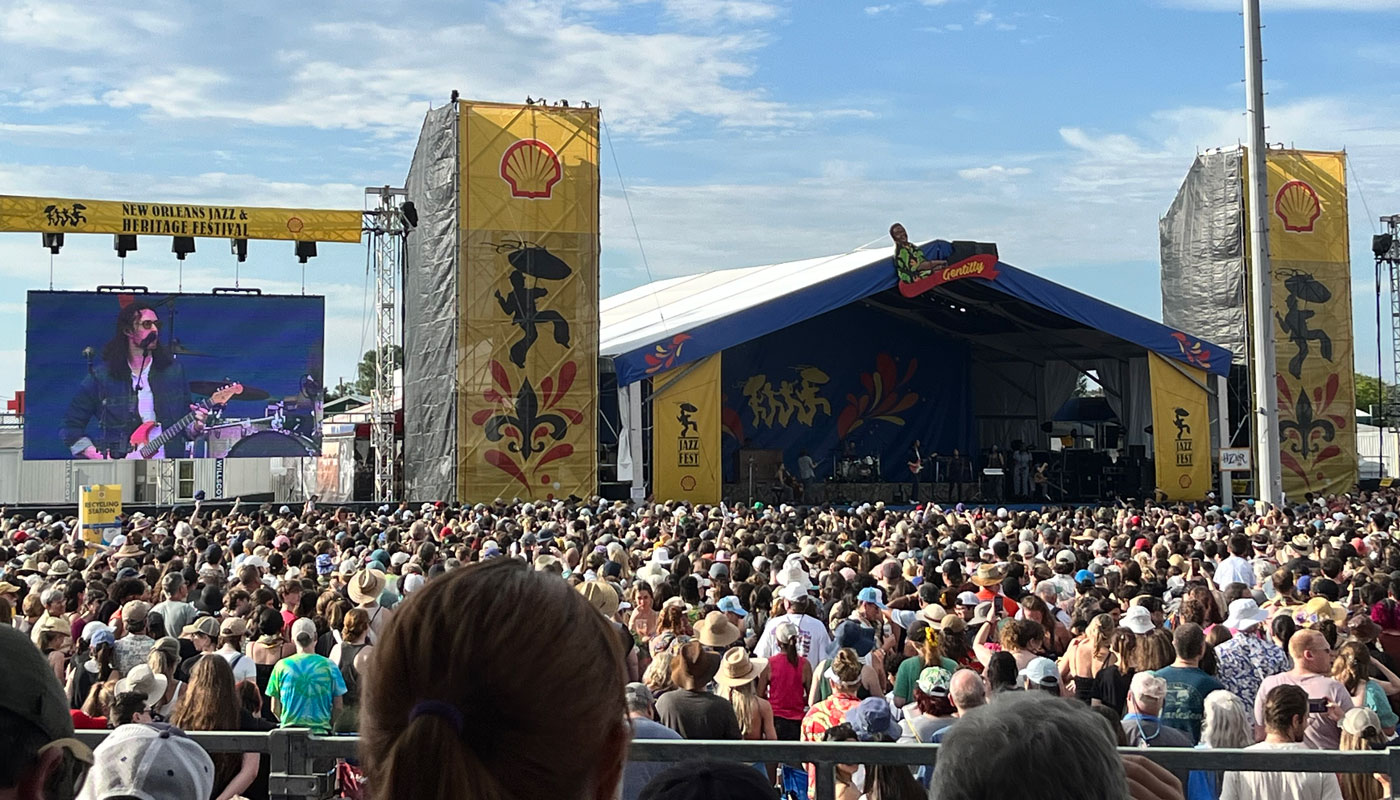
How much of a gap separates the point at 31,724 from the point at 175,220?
2518 centimetres

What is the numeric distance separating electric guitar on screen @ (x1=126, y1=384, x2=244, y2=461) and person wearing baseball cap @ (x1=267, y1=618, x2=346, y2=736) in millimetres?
20831

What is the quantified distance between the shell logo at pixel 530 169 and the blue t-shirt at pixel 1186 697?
69.7ft

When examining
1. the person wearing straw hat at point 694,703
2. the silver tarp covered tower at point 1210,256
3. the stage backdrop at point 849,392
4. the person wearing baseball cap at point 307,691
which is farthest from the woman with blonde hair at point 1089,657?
the silver tarp covered tower at point 1210,256

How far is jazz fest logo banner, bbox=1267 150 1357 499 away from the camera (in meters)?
31.3

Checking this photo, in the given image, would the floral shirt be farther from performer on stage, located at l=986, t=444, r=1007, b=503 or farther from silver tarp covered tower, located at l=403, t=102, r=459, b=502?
performer on stage, located at l=986, t=444, r=1007, b=503

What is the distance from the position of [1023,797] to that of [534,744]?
779 mm

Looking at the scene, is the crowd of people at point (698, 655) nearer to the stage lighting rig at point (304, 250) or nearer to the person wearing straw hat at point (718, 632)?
the person wearing straw hat at point (718, 632)

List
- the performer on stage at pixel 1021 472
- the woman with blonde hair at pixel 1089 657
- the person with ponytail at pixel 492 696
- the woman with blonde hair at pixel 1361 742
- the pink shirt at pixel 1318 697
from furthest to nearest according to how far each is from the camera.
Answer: the performer on stage at pixel 1021 472 → the woman with blonde hair at pixel 1089 657 → the pink shirt at pixel 1318 697 → the woman with blonde hair at pixel 1361 742 → the person with ponytail at pixel 492 696

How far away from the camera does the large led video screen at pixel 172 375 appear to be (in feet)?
81.9

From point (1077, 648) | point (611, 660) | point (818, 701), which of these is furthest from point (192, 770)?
point (1077, 648)

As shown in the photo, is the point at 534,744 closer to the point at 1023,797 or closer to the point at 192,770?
the point at 1023,797

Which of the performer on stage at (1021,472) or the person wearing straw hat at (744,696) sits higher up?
the performer on stage at (1021,472)

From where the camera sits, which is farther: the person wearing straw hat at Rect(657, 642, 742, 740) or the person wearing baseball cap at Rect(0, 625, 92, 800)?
the person wearing straw hat at Rect(657, 642, 742, 740)

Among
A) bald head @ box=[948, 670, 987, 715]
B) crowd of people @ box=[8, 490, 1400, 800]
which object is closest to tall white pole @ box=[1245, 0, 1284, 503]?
crowd of people @ box=[8, 490, 1400, 800]
